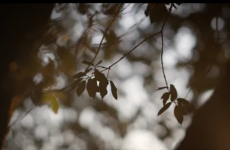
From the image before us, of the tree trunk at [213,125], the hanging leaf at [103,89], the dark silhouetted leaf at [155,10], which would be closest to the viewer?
the hanging leaf at [103,89]

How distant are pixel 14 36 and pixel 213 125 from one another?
84 cm

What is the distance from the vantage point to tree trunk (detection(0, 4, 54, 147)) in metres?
1.06

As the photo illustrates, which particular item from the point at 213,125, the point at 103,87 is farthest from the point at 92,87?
the point at 213,125

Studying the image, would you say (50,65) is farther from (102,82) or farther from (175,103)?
(175,103)

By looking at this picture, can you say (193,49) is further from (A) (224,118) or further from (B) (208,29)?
(A) (224,118)

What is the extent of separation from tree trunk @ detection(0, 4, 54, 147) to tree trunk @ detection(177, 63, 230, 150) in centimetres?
73

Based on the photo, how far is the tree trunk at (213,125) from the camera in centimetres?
131

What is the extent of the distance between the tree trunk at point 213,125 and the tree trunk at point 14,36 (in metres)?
0.73

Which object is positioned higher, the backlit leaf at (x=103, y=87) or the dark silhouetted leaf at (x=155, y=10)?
the dark silhouetted leaf at (x=155, y=10)

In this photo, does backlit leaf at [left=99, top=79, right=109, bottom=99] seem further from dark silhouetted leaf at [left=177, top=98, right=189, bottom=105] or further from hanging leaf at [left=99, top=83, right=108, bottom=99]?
dark silhouetted leaf at [left=177, top=98, right=189, bottom=105]

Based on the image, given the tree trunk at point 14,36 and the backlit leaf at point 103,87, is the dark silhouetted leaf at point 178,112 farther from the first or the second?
the tree trunk at point 14,36

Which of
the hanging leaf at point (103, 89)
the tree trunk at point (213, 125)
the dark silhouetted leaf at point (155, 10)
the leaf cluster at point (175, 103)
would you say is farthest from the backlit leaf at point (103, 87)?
the tree trunk at point (213, 125)

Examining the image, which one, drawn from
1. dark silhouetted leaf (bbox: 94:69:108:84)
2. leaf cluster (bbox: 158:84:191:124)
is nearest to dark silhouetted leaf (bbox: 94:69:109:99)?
dark silhouetted leaf (bbox: 94:69:108:84)

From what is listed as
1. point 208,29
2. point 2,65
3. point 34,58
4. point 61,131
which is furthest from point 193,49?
point 61,131
